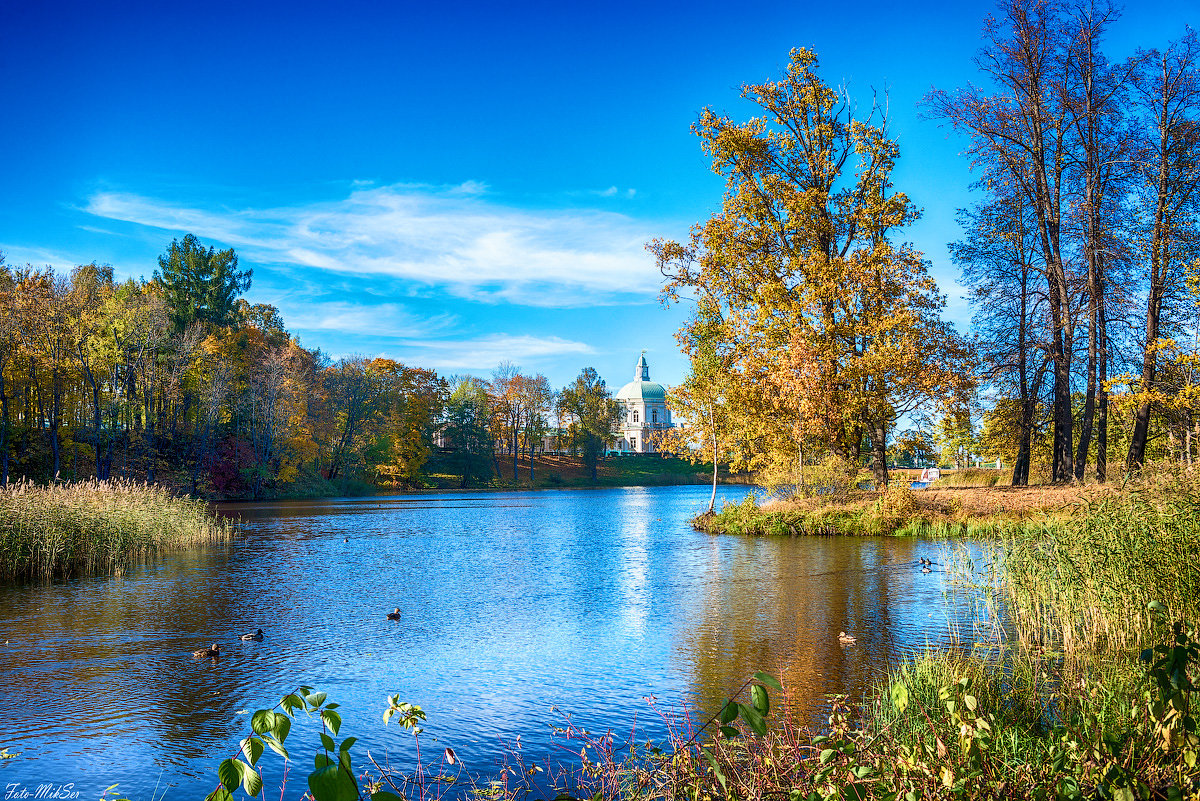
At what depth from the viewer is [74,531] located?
1650 centimetres

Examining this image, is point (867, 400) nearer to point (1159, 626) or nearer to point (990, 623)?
point (990, 623)

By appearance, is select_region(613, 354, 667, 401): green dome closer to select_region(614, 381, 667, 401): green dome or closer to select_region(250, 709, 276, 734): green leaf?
select_region(614, 381, 667, 401): green dome

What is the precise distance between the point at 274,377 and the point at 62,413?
12807mm

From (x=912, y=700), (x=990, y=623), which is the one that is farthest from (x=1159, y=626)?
(x=990, y=623)

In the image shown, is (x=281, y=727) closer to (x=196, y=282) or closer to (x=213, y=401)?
(x=213, y=401)

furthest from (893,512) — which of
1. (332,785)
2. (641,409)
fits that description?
(641,409)

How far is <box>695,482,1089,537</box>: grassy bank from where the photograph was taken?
2032cm

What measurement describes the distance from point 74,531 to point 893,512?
19.6 meters

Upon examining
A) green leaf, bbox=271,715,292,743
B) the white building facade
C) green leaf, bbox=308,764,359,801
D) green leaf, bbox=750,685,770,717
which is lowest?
green leaf, bbox=308,764,359,801

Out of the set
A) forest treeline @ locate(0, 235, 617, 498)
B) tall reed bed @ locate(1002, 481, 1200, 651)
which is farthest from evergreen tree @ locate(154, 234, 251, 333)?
tall reed bed @ locate(1002, 481, 1200, 651)

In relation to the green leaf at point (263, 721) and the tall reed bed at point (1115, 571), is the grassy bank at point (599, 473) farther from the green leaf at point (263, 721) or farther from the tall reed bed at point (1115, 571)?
the green leaf at point (263, 721)

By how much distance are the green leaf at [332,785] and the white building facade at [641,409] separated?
12660 cm

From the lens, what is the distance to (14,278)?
128 feet

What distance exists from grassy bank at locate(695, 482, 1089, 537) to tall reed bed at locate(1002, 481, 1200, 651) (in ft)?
36.2
